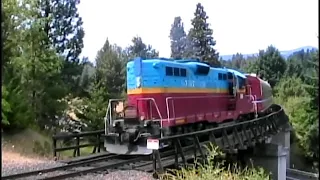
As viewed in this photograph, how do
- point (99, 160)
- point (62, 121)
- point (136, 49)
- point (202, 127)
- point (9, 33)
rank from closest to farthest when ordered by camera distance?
point (99, 160) < point (202, 127) < point (9, 33) < point (62, 121) < point (136, 49)

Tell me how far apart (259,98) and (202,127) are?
8.67 metres

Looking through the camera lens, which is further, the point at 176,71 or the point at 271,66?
the point at 271,66

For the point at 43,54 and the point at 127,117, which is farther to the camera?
the point at 43,54

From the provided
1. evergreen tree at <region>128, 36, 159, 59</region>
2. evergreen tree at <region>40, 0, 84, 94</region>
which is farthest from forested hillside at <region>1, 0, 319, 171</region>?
evergreen tree at <region>128, 36, 159, 59</region>

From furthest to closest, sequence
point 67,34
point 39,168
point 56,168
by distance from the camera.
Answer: point 67,34, point 39,168, point 56,168

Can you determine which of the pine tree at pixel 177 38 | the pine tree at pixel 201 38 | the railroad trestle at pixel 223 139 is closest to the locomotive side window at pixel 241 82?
the railroad trestle at pixel 223 139

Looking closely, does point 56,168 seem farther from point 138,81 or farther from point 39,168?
point 138,81

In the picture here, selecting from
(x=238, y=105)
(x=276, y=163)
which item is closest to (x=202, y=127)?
(x=238, y=105)

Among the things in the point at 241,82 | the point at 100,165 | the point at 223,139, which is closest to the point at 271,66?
the point at 241,82

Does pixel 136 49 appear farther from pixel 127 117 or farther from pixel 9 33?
pixel 127 117

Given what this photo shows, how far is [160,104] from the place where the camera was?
46.9ft

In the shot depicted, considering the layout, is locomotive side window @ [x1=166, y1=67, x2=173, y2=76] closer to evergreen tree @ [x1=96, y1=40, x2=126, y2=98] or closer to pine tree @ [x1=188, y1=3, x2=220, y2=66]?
evergreen tree @ [x1=96, y1=40, x2=126, y2=98]

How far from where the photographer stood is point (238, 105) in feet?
65.3

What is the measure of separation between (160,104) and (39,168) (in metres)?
4.50
